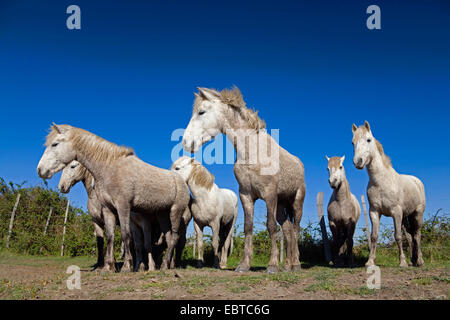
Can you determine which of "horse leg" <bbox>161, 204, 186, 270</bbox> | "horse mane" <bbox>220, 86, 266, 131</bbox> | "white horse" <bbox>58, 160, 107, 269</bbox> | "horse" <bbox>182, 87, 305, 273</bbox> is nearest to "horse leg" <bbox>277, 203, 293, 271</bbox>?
"horse" <bbox>182, 87, 305, 273</bbox>

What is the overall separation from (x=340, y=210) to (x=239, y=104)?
15.0 ft

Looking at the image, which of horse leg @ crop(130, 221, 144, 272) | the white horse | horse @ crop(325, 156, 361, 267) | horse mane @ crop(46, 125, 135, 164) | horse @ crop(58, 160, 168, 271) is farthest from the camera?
horse @ crop(325, 156, 361, 267)

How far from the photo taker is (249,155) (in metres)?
5.82

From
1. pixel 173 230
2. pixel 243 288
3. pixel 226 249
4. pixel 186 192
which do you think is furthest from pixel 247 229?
pixel 226 249

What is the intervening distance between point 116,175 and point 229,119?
2.31m

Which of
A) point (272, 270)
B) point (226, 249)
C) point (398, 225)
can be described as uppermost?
point (398, 225)

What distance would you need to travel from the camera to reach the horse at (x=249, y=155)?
570 cm

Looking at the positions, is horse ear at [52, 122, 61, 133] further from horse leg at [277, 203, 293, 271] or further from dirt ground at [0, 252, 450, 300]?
horse leg at [277, 203, 293, 271]

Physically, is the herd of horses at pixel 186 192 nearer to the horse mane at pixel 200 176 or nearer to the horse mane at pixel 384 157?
A: the horse mane at pixel 384 157

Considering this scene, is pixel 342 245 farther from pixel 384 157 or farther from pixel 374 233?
pixel 384 157

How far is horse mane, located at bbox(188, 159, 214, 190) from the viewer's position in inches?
360

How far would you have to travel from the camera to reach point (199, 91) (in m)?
6.08

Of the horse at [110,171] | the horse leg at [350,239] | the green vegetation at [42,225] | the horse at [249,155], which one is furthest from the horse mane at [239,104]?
the green vegetation at [42,225]
